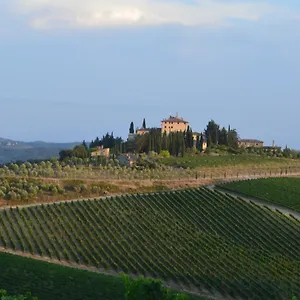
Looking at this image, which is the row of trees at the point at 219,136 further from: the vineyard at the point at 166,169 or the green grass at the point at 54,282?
the green grass at the point at 54,282

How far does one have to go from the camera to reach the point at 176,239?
3409 cm

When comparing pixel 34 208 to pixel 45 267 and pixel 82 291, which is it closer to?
pixel 45 267

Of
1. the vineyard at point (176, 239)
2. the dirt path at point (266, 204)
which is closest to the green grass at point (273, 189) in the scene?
the dirt path at point (266, 204)

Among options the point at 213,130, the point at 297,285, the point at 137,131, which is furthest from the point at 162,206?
the point at 137,131

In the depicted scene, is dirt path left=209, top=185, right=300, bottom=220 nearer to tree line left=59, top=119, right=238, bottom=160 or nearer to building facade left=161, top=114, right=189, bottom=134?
tree line left=59, top=119, right=238, bottom=160

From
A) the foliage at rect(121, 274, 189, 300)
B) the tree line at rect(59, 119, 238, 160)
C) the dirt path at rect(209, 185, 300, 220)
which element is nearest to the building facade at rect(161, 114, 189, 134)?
the tree line at rect(59, 119, 238, 160)

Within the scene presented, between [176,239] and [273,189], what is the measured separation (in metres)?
16.2

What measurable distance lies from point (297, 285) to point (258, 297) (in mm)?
2734

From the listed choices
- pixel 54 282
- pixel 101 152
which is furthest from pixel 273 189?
pixel 101 152

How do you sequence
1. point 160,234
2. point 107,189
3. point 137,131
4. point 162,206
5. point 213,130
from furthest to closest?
1. point 137,131
2. point 213,130
3. point 107,189
4. point 162,206
5. point 160,234

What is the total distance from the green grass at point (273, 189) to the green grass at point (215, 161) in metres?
11.5

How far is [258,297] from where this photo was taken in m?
26.1

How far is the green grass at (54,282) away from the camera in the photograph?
21359mm

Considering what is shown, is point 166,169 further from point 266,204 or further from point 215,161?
point 266,204
